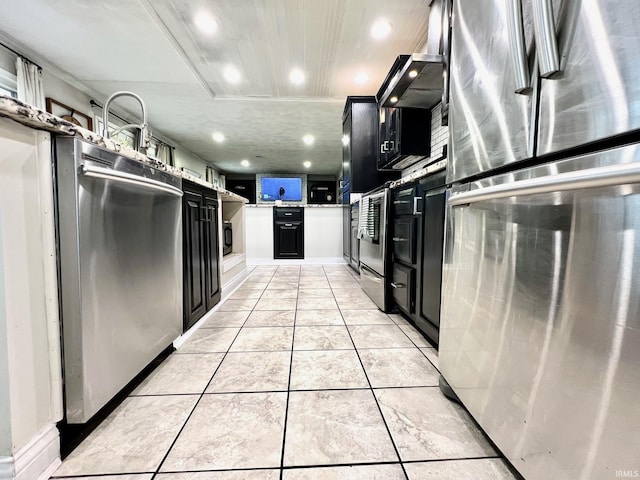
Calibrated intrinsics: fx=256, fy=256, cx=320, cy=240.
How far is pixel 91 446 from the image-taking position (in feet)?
2.66

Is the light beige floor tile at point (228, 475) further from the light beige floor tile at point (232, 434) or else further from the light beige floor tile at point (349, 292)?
the light beige floor tile at point (349, 292)

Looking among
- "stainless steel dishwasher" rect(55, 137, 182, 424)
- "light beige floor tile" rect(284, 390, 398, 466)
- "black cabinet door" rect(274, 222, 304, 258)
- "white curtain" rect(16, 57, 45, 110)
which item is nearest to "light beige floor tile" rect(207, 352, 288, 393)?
"light beige floor tile" rect(284, 390, 398, 466)

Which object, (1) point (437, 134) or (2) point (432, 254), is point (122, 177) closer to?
(2) point (432, 254)

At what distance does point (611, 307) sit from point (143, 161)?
152 centimetres

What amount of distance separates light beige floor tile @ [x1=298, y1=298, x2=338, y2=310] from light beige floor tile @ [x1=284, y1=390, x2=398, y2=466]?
44.3 inches

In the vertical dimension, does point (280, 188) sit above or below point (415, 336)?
above

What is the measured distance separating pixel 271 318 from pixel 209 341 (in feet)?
1.59

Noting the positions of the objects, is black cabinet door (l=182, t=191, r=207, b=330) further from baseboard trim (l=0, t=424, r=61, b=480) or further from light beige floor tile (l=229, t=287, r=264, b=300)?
baseboard trim (l=0, t=424, r=61, b=480)

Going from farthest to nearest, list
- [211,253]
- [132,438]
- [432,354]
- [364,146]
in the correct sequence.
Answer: [364,146] < [211,253] < [432,354] < [132,438]

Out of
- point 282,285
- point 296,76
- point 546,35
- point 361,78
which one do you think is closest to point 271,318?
point 282,285

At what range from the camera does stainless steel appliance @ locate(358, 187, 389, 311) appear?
2055mm

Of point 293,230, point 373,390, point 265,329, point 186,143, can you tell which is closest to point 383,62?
point 293,230

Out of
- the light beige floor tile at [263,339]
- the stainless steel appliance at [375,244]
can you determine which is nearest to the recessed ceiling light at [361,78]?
the stainless steel appliance at [375,244]

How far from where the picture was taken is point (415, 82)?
2.11 m
